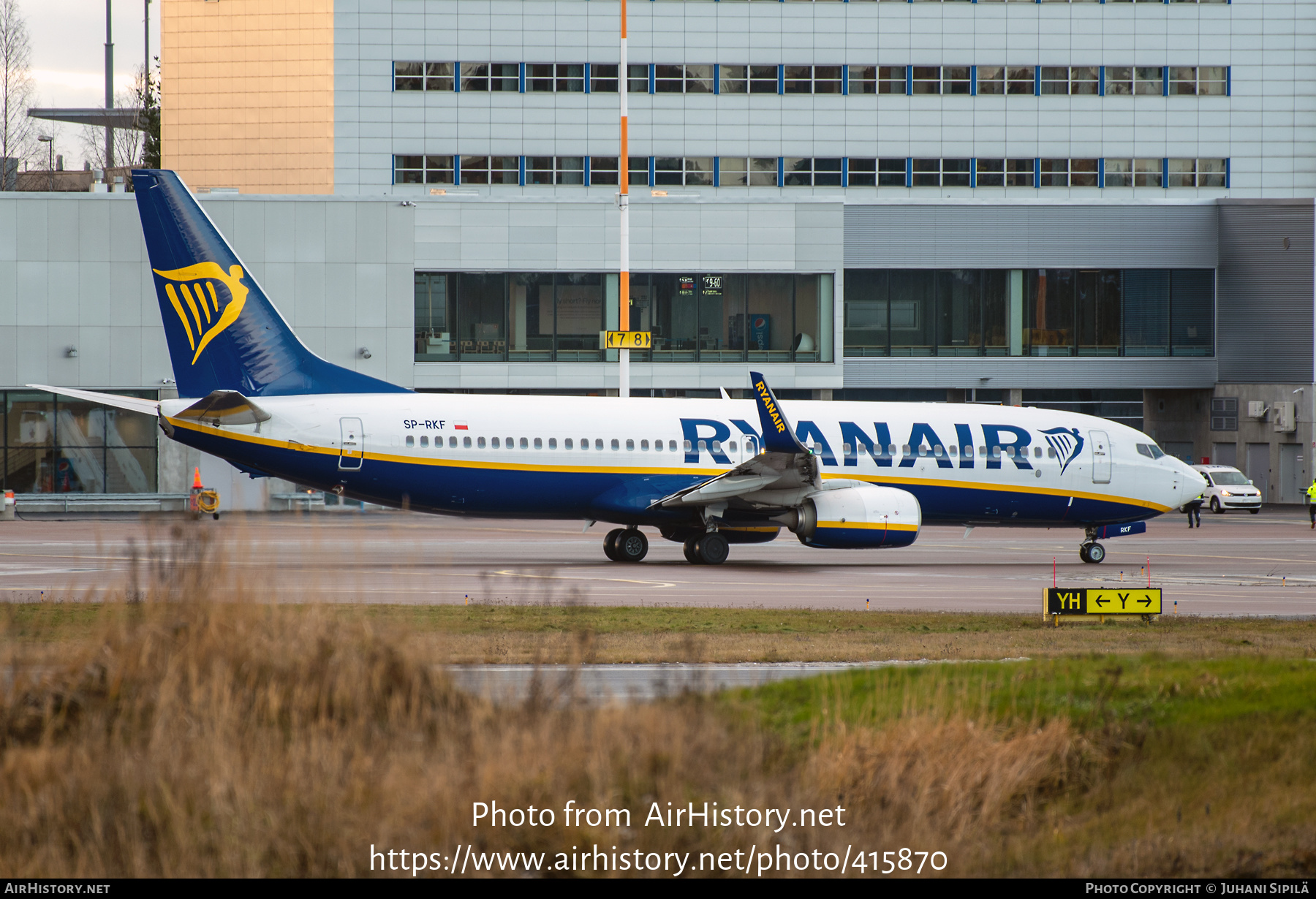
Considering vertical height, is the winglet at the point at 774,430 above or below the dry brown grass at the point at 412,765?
above

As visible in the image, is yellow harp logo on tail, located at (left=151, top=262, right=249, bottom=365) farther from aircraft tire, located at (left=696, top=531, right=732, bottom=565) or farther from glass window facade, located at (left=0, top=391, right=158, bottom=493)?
glass window facade, located at (left=0, top=391, right=158, bottom=493)

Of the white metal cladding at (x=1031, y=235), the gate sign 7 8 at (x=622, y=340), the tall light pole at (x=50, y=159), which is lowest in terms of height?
the gate sign 7 8 at (x=622, y=340)

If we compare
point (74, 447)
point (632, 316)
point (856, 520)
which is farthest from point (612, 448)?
point (74, 447)

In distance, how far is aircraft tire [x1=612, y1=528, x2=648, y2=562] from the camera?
29734mm

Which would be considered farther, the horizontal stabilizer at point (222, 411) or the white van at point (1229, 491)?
the white van at point (1229, 491)

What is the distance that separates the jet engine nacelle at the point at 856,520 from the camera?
A: 2698 cm

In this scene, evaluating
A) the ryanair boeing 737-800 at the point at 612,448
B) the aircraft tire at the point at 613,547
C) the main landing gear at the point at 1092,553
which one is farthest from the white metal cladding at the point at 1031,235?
the aircraft tire at the point at 613,547

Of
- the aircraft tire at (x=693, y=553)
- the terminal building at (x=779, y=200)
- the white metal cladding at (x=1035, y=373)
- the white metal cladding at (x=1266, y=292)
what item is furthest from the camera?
the white metal cladding at (x=1266, y=292)

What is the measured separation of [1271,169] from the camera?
61812 mm

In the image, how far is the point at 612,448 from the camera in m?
28.5

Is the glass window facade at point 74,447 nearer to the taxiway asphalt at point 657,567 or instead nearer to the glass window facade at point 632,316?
the taxiway asphalt at point 657,567

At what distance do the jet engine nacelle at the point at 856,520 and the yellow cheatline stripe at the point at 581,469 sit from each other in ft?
6.88
